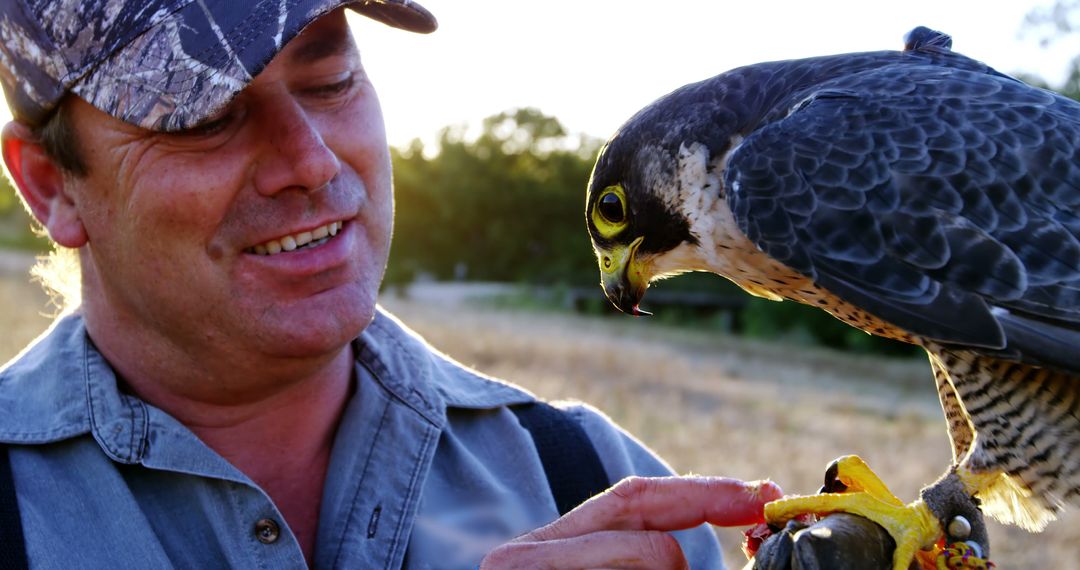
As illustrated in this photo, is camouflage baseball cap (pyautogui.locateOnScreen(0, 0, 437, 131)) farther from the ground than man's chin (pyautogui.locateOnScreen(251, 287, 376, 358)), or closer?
farther from the ground

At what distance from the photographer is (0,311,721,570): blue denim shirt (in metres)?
1.80

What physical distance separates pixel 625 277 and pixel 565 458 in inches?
19.6

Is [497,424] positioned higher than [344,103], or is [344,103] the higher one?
[344,103]

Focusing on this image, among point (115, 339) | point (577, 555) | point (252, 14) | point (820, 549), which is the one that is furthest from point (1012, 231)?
point (115, 339)

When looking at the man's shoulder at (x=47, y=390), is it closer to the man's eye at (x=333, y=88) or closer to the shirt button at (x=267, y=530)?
the shirt button at (x=267, y=530)

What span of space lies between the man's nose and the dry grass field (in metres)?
1.81

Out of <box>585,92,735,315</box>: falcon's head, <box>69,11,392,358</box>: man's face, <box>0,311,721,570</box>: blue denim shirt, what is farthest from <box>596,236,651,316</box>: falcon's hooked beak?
<box>69,11,392,358</box>: man's face

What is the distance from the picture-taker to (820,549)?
1.56m

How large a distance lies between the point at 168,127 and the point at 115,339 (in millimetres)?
559

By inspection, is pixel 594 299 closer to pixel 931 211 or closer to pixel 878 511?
pixel 931 211

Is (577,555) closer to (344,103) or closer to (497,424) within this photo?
(497,424)

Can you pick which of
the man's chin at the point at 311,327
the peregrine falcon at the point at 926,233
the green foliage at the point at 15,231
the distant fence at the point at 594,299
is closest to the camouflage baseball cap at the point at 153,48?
the man's chin at the point at 311,327

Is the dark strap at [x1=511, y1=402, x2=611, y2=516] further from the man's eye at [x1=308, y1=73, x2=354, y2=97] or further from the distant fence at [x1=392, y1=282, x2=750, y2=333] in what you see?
the distant fence at [x1=392, y1=282, x2=750, y2=333]

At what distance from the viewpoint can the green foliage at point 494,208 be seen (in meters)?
27.6
